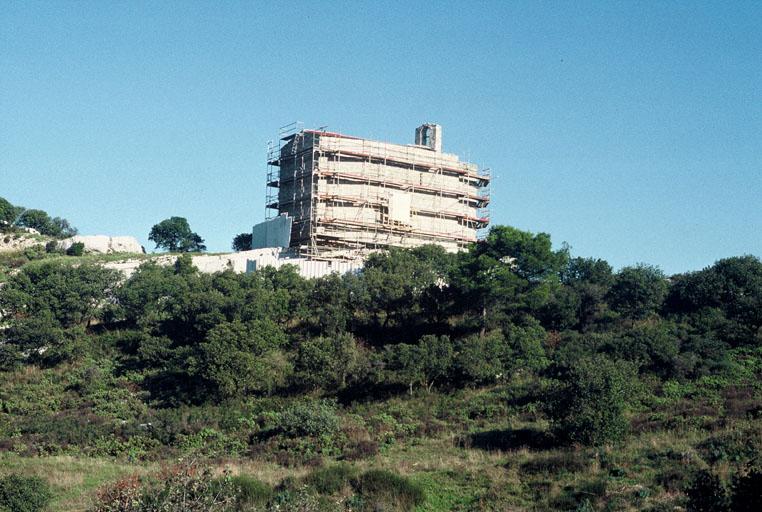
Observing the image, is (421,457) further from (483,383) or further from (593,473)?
(483,383)

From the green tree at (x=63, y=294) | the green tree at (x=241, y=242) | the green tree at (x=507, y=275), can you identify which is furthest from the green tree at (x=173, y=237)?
the green tree at (x=507, y=275)

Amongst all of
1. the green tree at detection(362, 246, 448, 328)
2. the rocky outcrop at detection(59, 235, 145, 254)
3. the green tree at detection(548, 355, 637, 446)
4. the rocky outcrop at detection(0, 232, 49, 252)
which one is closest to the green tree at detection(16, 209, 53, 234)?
the rocky outcrop at detection(0, 232, 49, 252)

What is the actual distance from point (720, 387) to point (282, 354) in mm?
20535

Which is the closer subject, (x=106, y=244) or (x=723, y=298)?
(x=723, y=298)

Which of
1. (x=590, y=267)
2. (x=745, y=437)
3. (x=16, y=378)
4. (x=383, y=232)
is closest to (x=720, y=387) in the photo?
(x=745, y=437)

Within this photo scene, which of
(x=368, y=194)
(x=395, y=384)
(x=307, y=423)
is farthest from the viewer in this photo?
(x=368, y=194)

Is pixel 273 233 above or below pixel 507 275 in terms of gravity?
above

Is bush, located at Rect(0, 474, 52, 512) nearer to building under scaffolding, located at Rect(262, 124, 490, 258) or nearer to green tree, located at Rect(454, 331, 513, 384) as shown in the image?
green tree, located at Rect(454, 331, 513, 384)

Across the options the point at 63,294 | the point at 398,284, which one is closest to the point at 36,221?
the point at 63,294

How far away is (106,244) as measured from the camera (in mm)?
74875

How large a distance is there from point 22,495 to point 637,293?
117 feet

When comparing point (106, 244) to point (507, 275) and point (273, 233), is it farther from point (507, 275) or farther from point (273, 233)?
point (507, 275)

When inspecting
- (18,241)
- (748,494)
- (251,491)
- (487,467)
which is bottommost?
(251,491)

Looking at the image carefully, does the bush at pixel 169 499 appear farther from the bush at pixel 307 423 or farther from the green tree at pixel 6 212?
the green tree at pixel 6 212
